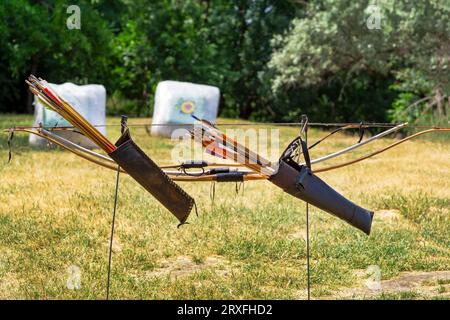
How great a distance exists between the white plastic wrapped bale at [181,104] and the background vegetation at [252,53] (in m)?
3.73

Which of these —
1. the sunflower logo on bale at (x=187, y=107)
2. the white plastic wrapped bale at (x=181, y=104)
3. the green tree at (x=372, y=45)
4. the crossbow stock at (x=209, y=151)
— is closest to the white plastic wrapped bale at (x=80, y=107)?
the white plastic wrapped bale at (x=181, y=104)

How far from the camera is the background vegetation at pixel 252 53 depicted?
58.1 feet

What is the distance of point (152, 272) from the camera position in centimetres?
591

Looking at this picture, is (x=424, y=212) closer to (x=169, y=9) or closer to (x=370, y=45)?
(x=370, y=45)

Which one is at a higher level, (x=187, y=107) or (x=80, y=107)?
(x=187, y=107)

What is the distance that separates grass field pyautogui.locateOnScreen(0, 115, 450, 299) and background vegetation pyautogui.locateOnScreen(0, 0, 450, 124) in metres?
8.24

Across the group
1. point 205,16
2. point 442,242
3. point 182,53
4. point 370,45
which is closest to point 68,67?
point 182,53

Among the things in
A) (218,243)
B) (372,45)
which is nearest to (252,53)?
(372,45)

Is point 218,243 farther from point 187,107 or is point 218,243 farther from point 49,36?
point 49,36

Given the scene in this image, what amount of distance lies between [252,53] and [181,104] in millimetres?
10928

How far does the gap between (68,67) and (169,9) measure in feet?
12.8

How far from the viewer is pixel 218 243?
6613 millimetres

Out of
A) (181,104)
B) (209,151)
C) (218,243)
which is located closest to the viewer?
(209,151)

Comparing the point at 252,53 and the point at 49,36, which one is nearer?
the point at 49,36
